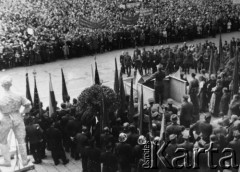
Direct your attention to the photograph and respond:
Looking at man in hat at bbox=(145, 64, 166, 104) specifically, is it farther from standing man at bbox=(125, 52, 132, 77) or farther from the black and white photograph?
standing man at bbox=(125, 52, 132, 77)

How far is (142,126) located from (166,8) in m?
28.7

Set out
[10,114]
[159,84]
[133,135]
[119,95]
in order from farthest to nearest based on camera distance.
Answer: [159,84]
[119,95]
[133,135]
[10,114]

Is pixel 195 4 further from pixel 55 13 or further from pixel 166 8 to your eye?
pixel 55 13

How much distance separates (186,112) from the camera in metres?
12.1

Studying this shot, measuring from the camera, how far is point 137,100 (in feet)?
43.4

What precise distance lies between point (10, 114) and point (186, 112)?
5.91 meters

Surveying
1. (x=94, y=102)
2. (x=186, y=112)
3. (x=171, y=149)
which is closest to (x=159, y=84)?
(x=186, y=112)

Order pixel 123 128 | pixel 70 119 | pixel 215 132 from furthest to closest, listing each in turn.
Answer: pixel 70 119 < pixel 123 128 < pixel 215 132

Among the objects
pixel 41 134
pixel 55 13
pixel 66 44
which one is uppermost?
pixel 55 13

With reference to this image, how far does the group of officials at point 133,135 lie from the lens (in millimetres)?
9031

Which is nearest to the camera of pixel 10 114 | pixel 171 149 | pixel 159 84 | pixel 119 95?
pixel 10 114

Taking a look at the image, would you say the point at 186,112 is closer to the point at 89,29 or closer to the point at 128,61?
the point at 128,61

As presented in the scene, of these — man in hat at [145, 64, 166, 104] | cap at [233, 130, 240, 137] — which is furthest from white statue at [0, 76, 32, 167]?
man in hat at [145, 64, 166, 104]

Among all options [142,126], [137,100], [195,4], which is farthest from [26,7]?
[142,126]
